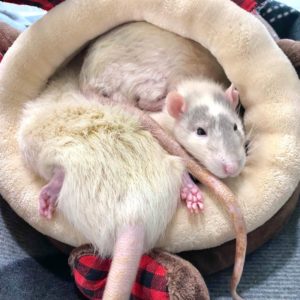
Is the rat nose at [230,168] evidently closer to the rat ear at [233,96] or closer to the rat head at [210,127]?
the rat head at [210,127]

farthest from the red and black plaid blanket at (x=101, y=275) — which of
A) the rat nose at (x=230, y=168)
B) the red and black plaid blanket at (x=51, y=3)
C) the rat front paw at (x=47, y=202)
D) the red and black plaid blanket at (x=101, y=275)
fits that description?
the red and black plaid blanket at (x=51, y=3)

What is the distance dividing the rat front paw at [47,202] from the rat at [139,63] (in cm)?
32

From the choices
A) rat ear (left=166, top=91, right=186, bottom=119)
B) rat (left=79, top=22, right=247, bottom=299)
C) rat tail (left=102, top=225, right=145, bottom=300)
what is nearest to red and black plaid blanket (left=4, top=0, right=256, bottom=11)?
rat (left=79, top=22, right=247, bottom=299)

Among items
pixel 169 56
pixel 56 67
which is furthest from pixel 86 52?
pixel 169 56

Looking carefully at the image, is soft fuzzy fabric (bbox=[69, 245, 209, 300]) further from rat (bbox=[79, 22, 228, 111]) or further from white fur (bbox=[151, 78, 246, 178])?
rat (bbox=[79, 22, 228, 111])

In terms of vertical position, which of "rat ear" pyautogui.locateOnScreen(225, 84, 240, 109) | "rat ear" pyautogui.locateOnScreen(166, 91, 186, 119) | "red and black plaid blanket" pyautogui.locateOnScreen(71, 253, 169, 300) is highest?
"rat ear" pyautogui.locateOnScreen(225, 84, 240, 109)

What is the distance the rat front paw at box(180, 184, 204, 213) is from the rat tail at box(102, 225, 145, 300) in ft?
0.43

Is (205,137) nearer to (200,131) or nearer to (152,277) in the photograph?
(200,131)

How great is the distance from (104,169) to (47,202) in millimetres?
158

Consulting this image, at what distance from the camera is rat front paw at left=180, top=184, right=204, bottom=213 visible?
3.07 feet

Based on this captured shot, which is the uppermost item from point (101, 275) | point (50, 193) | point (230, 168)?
point (230, 168)

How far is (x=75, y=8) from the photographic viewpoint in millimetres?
1079

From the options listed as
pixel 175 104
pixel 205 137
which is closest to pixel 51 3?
pixel 175 104

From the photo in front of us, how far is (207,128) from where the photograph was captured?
976mm
